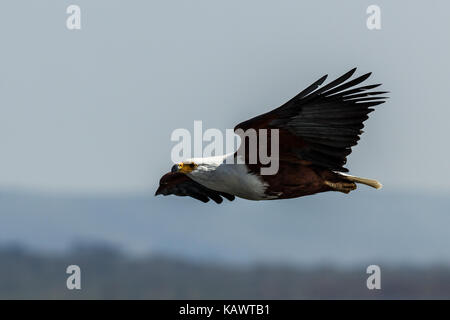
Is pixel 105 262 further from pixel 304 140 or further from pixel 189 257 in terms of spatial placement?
pixel 304 140

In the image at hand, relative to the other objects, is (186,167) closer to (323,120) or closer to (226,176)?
(226,176)

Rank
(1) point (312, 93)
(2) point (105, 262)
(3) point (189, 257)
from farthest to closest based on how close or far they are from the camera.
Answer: (3) point (189, 257), (2) point (105, 262), (1) point (312, 93)

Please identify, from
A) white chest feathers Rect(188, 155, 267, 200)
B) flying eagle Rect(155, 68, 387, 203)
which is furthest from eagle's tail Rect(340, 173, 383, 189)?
white chest feathers Rect(188, 155, 267, 200)

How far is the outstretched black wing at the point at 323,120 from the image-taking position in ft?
40.9

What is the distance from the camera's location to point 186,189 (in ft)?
50.9

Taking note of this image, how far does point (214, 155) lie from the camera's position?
45.2 ft

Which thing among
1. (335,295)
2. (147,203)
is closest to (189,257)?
(335,295)

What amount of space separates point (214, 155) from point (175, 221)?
127 meters

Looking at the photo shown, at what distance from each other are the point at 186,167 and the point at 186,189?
2162mm

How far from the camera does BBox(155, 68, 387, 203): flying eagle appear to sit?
1252cm

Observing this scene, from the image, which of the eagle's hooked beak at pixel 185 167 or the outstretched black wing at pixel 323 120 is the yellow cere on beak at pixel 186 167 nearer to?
the eagle's hooked beak at pixel 185 167

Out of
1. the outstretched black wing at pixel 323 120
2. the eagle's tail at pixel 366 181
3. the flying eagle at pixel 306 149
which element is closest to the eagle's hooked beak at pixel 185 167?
the flying eagle at pixel 306 149

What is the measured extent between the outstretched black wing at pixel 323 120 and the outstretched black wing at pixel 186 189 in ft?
8.68

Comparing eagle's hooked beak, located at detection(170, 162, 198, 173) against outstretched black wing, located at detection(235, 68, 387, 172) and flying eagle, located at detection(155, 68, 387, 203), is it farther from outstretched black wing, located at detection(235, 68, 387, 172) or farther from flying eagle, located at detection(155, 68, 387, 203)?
outstretched black wing, located at detection(235, 68, 387, 172)
